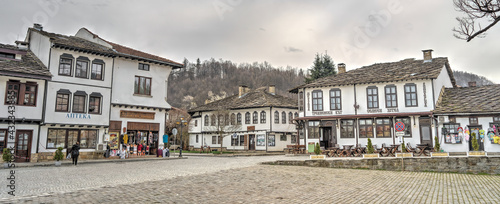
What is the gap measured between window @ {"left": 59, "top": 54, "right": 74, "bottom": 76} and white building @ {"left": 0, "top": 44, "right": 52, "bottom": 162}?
0.98 meters

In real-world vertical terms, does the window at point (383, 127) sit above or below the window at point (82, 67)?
below

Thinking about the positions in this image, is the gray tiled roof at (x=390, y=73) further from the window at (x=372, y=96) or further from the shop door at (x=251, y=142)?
the shop door at (x=251, y=142)

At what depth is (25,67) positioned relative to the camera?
20.6 metres

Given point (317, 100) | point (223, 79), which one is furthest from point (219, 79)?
point (317, 100)

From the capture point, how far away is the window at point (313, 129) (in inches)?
1135

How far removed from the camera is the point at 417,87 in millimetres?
25609

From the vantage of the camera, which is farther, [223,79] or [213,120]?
[223,79]

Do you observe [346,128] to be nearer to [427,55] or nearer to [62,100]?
[427,55]

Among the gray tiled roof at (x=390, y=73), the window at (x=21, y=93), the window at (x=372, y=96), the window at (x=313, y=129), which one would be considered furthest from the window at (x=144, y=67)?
the window at (x=372, y=96)

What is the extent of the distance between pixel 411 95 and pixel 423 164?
28.4ft

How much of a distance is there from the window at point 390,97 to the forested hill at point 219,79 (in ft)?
187

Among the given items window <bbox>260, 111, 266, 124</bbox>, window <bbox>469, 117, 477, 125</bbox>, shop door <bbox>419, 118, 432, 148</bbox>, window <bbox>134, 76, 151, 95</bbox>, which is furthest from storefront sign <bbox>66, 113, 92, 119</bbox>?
window <bbox>469, 117, 477, 125</bbox>

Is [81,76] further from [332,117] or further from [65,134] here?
[332,117]

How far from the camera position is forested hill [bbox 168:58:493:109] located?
288 ft
